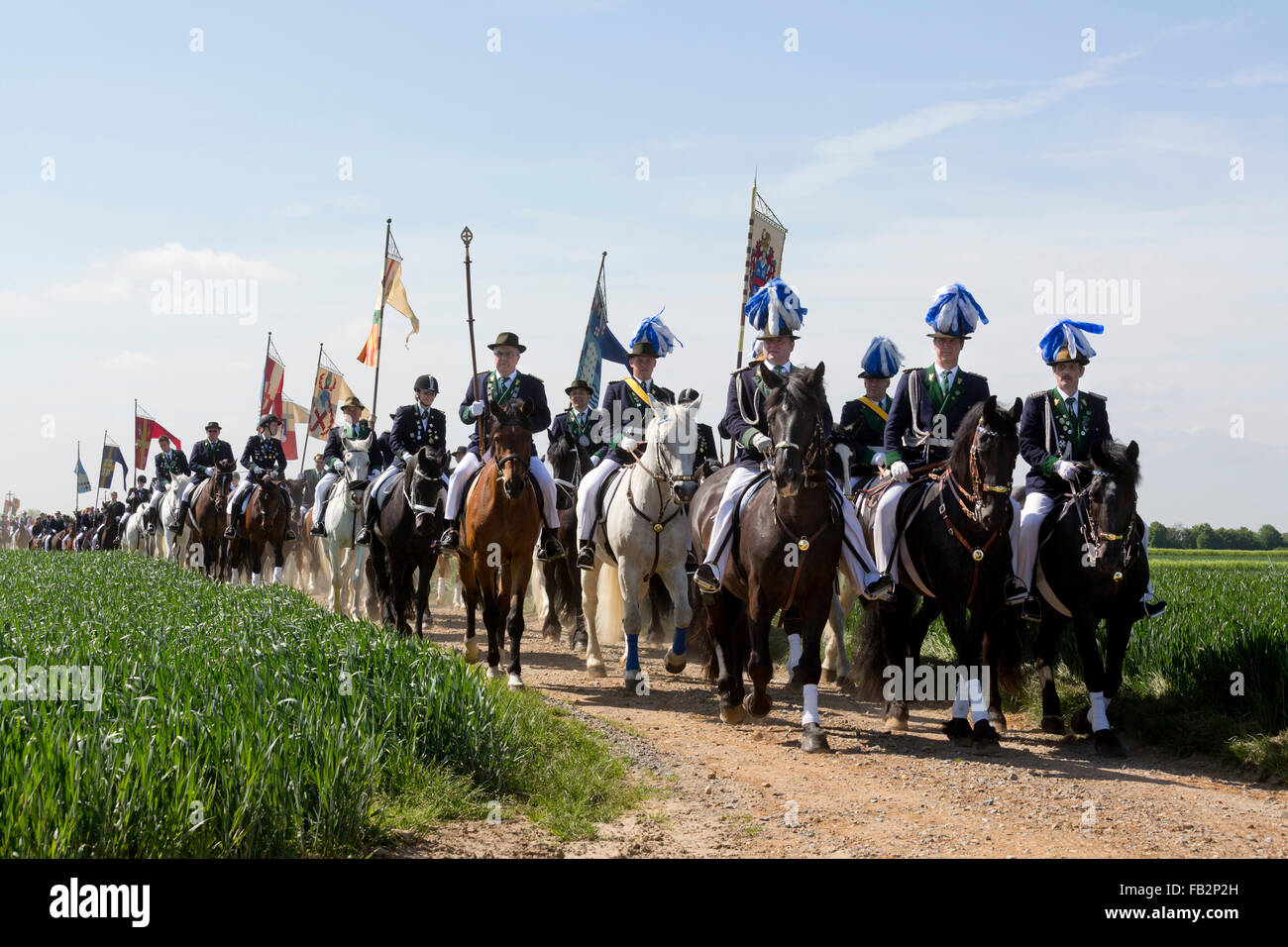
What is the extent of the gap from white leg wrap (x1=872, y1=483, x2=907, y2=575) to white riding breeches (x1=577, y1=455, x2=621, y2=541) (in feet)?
13.0

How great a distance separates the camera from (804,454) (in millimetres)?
8266

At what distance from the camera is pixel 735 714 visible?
9.41 metres

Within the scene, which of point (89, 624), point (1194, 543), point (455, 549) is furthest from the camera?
point (1194, 543)

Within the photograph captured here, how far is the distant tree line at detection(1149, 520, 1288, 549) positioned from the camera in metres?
65.5

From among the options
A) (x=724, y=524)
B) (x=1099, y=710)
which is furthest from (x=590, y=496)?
(x=1099, y=710)

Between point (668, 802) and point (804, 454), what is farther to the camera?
point (804, 454)

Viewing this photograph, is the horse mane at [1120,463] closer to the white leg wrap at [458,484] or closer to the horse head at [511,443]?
the horse head at [511,443]

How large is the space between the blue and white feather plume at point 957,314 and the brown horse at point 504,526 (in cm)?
407

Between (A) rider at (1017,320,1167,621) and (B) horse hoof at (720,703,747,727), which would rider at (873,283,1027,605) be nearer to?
(A) rider at (1017,320,1167,621)

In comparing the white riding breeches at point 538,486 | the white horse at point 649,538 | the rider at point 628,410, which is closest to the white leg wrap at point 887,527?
the white horse at point 649,538

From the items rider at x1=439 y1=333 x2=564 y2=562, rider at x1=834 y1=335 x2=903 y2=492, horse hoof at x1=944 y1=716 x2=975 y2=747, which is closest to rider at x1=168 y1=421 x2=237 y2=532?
rider at x1=439 y1=333 x2=564 y2=562

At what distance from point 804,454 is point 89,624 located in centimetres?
640
